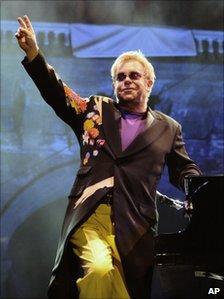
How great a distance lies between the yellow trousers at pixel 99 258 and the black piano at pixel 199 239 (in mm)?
305

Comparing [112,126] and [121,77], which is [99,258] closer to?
[112,126]

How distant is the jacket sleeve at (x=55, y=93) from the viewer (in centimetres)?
254

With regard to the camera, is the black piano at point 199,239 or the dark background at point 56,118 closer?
the black piano at point 199,239

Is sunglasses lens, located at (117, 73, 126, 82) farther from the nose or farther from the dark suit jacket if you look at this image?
the dark suit jacket

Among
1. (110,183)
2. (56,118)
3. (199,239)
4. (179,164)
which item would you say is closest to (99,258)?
(110,183)

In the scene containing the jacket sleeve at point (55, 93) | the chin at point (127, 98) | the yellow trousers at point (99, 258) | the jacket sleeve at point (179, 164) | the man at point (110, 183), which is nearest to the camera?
the yellow trousers at point (99, 258)

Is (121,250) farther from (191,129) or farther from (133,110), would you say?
(191,129)

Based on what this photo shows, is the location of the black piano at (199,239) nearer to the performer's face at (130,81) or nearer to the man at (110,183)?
the man at (110,183)

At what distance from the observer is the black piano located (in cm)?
261

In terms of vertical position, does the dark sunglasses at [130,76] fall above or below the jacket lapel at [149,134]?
above

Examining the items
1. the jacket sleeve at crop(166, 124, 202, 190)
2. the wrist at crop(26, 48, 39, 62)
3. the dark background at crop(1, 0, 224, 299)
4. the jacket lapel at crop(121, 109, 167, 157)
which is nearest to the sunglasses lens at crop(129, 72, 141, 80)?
the jacket lapel at crop(121, 109, 167, 157)

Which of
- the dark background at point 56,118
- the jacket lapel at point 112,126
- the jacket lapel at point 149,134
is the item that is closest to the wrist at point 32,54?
the jacket lapel at point 112,126

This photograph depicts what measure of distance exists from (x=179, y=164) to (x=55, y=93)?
0.87 metres

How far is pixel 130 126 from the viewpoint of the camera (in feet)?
9.10
